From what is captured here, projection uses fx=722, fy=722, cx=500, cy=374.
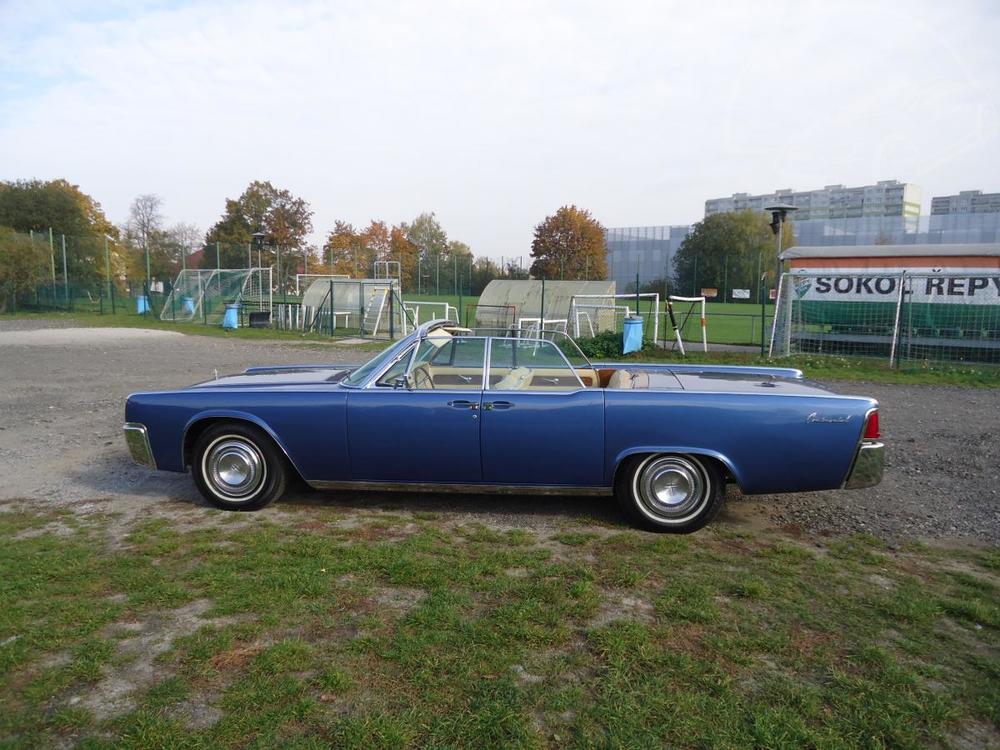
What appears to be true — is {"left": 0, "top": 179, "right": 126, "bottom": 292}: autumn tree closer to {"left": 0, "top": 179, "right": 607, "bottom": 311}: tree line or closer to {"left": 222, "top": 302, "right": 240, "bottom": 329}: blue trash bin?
{"left": 0, "top": 179, "right": 607, "bottom": 311}: tree line

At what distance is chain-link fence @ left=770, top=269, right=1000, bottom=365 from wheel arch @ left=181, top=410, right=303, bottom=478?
13766 mm

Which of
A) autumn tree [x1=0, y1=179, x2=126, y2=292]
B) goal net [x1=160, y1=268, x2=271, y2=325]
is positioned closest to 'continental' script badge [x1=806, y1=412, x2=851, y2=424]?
goal net [x1=160, y1=268, x2=271, y2=325]

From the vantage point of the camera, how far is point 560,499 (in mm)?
5750

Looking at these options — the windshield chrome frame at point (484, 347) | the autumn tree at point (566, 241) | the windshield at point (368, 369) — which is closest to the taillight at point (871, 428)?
the windshield chrome frame at point (484, 347)

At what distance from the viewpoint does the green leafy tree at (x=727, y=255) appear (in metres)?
32.9

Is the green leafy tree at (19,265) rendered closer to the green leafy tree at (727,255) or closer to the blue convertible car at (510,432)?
the green leafy tree at (727,255)

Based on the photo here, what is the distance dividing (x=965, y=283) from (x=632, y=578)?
50.0 ft

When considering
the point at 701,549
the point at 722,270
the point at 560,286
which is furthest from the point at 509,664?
the point at 722,270

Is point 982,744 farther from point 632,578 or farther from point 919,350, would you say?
point 919,350

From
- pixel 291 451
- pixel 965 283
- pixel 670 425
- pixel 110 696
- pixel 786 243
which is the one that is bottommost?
pixel 110 696

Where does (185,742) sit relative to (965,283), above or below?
below

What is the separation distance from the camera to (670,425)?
483 centimetres

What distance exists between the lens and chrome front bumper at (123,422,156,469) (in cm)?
536

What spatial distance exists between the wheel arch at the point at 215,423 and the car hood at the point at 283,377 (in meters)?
0.36
